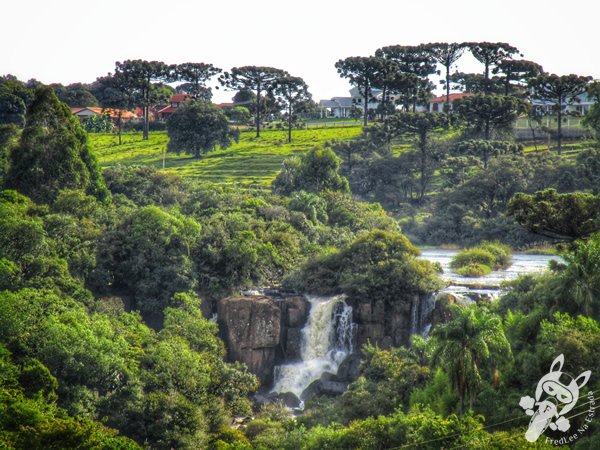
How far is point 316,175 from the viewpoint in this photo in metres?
76.4

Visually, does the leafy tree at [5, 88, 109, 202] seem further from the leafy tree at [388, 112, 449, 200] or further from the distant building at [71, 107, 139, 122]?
the distant building at [71, 107, 139, 122]

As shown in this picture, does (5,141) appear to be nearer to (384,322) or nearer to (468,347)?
(384,322)

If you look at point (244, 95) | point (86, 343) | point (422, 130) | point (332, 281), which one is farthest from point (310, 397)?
point (244, 95)

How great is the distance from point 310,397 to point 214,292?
9.69m

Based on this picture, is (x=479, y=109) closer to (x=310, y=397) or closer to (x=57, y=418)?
(x=310, y=397)

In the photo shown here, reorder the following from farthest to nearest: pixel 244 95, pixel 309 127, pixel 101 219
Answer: pixel 244 95 < pixel 309 127 < pixel 101 219

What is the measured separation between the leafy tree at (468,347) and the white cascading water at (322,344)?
634 inches

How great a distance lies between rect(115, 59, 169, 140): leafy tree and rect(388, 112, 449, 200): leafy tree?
1218 inches

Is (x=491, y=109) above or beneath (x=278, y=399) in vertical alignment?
above

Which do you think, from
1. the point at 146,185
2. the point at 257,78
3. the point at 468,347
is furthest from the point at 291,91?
the point at 468,347

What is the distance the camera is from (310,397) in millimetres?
48781

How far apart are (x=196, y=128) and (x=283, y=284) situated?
150ft

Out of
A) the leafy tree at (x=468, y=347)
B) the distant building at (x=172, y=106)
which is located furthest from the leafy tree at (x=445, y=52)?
the leafy tree at (x=468, y=347)

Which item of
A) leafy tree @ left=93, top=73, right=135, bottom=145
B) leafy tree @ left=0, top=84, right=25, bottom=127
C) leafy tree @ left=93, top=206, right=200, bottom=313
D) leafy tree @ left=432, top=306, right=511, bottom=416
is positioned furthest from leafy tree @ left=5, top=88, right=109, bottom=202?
leafy tree @ left=93, top=73, right=135, bottom=145
